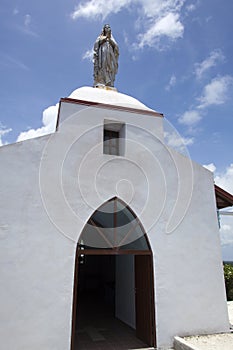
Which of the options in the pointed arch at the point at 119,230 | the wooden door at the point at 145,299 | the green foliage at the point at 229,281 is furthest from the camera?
the green foliage at the point at 229,281

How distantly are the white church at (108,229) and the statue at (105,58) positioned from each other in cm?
288

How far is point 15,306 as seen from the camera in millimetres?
5340

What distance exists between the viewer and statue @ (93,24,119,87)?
11.1 meters

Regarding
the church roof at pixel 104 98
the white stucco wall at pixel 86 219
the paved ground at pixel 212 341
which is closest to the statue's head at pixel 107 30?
the church roof at pixel 104 98

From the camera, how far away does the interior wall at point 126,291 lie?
26.4 feet

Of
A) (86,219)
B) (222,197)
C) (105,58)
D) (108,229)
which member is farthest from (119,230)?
(105,58)

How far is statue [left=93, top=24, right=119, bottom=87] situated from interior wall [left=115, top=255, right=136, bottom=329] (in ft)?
23.5

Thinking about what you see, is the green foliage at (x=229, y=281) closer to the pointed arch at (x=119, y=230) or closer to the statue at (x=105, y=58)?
the pointed arch at (x=119, y=230)

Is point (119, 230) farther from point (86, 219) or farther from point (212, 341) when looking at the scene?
point (212, 341)

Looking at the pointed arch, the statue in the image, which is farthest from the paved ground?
the statue

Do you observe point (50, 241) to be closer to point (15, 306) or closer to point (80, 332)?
point (15, 306)

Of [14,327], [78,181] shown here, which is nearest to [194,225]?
[78,181]

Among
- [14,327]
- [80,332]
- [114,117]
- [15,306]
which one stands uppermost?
[114,117]

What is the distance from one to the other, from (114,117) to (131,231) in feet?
10.7
